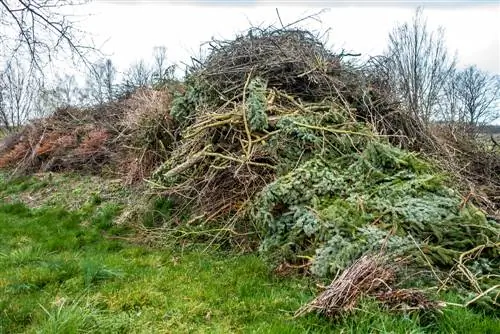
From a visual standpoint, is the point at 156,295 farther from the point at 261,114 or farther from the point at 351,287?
the point at 261,114

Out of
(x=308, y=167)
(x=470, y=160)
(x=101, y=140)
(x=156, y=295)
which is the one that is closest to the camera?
(x=156, y=295)

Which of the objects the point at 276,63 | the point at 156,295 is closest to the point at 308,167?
the point at 156,295

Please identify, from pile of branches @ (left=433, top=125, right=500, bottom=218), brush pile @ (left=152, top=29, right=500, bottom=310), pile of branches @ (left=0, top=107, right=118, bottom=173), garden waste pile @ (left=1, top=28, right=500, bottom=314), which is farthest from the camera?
pile of branches @ (left=0, top=107, right=118, bottom=173)

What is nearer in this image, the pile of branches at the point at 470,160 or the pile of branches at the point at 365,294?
the pile of branches at the point at 365,294

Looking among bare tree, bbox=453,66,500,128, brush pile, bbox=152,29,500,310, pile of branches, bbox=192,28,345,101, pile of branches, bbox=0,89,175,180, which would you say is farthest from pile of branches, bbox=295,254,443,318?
bare tree, bbox=453,66,500,128

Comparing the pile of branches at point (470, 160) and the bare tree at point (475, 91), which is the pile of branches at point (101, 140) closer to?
the pile of branches at point (470, 160)

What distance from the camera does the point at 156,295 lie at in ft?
13.3

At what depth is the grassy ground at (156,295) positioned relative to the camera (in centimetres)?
326

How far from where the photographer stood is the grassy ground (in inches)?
128

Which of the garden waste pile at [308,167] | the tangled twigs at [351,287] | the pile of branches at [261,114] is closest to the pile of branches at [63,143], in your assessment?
the garden waste pile at [308,167]

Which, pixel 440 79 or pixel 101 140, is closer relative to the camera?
pixel 101 140

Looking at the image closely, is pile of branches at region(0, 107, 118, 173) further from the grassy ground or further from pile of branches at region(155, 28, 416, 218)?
the grassy ground

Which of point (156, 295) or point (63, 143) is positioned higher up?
point (63, 143)

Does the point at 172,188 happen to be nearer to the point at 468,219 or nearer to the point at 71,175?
the point at 468,219
